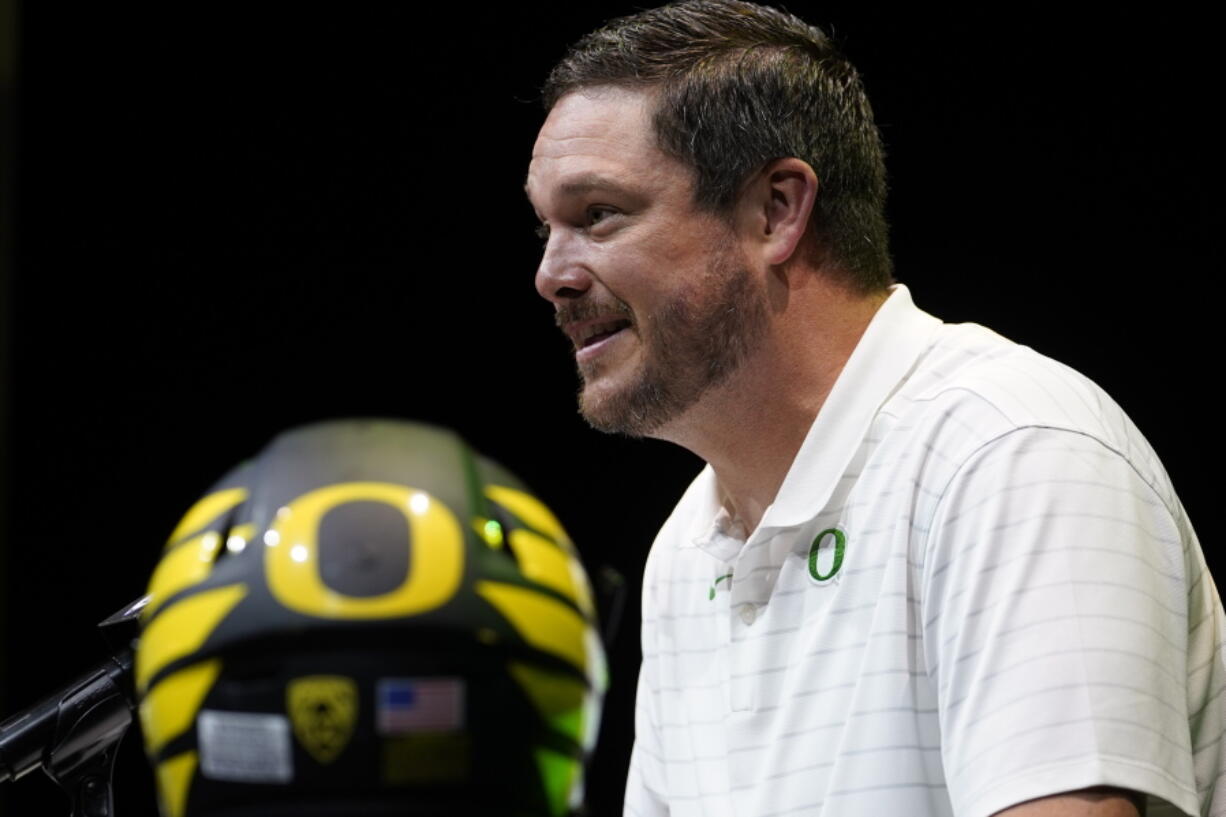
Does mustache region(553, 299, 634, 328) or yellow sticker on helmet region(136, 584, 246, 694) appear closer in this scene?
yellow sticker on helmet region(136, 584, 246, 694)

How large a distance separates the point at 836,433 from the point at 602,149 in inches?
14.6

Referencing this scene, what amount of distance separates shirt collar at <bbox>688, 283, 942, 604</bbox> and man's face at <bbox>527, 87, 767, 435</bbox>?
0.39ft

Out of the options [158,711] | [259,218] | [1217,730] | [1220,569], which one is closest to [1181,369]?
[1220,569]

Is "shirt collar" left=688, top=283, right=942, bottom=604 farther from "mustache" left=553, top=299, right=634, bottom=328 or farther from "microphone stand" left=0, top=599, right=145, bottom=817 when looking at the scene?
"microphone stand" left=0, top=599, right=145, bottom=817

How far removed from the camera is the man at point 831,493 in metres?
1.09

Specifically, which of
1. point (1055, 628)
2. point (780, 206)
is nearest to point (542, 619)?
point (1055, 628)

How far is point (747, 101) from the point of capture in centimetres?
151

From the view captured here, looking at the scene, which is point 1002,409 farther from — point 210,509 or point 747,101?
Result: point 210,509

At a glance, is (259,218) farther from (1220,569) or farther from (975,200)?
(1220,569)

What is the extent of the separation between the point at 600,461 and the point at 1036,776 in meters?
1.59

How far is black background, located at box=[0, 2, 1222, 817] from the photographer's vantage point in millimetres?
2434

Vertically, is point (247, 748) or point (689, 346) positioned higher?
point (689, 346)

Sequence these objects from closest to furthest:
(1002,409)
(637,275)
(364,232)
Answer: (1002,409) → (637,275) → (364,232)

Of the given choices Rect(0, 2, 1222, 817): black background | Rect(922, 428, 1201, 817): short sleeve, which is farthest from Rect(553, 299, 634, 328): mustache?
Rect(0, 2, 1222, 817): black background
